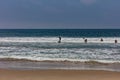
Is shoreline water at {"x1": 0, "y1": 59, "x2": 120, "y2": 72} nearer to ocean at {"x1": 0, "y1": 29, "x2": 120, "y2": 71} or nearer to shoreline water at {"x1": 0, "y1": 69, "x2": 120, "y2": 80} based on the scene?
ocean at {"x1": 0, "y1": 29, "x2": 120, "y2": 71}

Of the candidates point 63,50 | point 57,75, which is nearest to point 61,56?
point 63,50

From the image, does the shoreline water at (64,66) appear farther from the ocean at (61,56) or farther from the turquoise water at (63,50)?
the turquoise water at (63,50)

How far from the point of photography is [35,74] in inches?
577

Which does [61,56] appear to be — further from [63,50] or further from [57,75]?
[57,75]

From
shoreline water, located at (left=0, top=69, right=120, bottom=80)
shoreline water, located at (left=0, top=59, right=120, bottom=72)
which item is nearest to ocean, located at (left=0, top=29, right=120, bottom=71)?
shoreline water, located at (left=0, top=59, right=120, bottom=72)

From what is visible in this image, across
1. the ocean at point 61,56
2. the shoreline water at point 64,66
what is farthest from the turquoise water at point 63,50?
the shoreline water at point 64,66

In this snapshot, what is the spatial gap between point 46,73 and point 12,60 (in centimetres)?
753

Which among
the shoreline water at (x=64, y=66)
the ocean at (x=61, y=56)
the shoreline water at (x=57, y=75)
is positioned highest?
the ocean at (x=61, y=56)

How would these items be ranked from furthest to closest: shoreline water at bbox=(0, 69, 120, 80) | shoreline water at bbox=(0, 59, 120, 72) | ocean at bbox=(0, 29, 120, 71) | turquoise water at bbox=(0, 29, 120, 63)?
1. turquoise water at bbox=(0, 29, 120, 63)
2. ocean at bbox=(0, 29, 120, 71)
3. shoreline water at bbox=(0, 59, 120, 72)
4. shoreline water at bbox=(0, 69, 120, 80)

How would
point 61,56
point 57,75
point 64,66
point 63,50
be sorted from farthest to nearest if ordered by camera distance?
point 63,50 → point 61,56 → point 64,66 → point 57,75

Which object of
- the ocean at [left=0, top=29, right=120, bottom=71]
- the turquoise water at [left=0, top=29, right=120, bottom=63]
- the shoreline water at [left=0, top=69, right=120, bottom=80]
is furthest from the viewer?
the turquoise water at [left=0, top=29, right=120, bottom=63]

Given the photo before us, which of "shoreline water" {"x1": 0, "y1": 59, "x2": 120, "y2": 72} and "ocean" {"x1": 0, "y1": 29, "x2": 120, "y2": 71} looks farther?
"ocean" {"x1": 0, "y1": 29, "x2": 120, "y2": 71}

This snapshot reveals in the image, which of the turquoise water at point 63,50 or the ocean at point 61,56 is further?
the turquoise water at point 63,50

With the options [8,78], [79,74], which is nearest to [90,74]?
[79,74]
